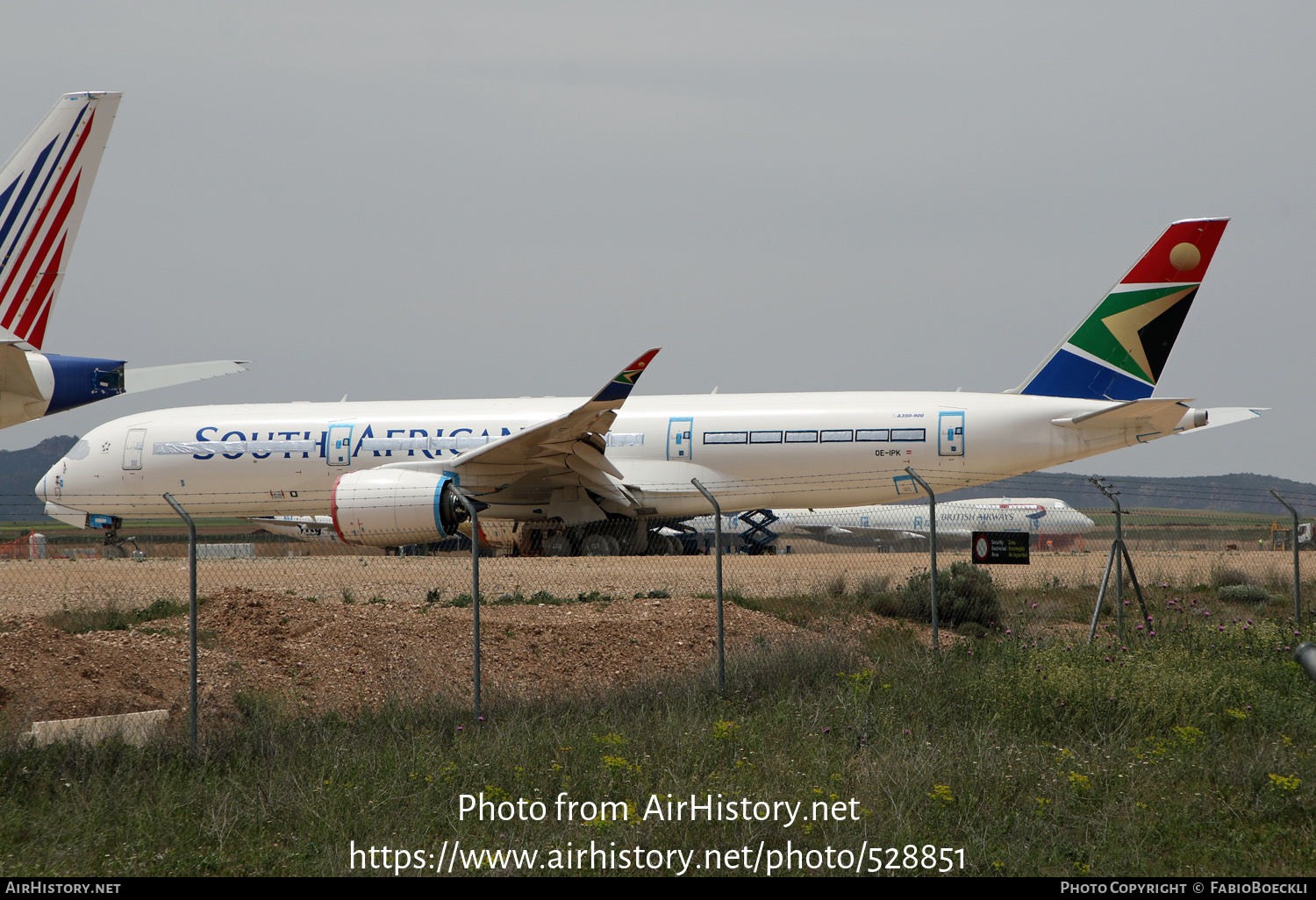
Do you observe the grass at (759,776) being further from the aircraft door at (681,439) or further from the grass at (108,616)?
the aircraft door at (681,439)

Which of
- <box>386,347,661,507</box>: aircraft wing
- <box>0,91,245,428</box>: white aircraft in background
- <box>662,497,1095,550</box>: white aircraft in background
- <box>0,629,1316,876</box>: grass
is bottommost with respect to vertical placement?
<box>662,497,1095,550</box>: white aircraft in background

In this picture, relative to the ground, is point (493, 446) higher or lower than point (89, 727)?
higher

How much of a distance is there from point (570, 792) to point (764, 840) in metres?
1.24

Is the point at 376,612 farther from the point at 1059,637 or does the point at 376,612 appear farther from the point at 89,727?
the point at 1059,637

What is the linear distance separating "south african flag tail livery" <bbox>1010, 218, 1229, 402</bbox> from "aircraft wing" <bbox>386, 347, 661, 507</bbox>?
813 cm

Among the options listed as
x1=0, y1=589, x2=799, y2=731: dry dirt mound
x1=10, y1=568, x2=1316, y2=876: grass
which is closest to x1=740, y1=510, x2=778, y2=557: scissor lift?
x1=0, y1=589, x2=799, y2=731: dry dirt mound

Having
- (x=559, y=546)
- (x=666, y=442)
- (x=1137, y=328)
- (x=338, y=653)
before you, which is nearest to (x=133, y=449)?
(x=559, y=546)

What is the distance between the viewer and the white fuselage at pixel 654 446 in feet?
66.2

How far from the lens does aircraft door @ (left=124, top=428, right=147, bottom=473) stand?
22109 mm

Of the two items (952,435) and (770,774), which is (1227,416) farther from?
(770,774)

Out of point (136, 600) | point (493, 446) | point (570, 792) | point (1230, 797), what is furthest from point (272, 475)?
point (1230, 797)

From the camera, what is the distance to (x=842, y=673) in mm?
9133

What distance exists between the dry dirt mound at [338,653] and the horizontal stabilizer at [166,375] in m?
2.41

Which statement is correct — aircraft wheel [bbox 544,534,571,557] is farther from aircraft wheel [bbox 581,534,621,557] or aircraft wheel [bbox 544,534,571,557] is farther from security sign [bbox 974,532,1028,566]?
security sign [bbox 974,532,1028,566]
